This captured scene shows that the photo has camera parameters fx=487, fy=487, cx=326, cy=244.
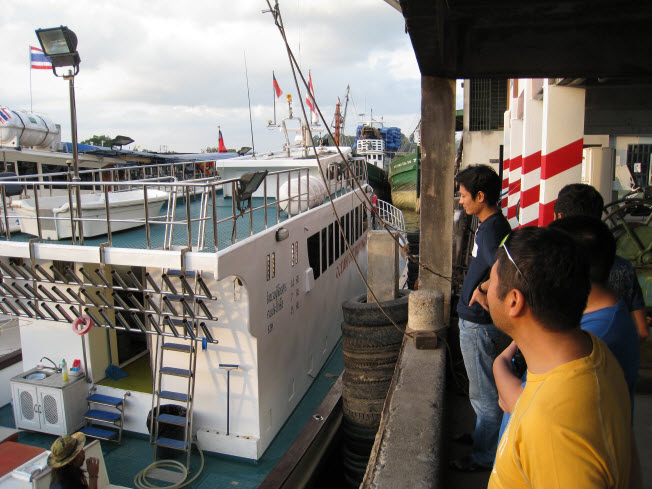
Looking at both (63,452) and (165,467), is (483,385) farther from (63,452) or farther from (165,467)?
(165,467)

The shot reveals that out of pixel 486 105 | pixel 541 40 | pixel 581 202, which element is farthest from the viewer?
pixel 486 105

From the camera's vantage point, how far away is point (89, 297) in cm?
577

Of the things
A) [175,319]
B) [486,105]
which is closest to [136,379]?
[175,319]

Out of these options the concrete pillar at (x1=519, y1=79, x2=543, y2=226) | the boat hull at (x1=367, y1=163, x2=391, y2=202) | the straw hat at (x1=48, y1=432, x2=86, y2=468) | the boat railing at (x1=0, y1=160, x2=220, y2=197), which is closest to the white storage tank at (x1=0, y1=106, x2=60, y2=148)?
the boat railing at (x1=0, y1=160, x2=220, y2=197)

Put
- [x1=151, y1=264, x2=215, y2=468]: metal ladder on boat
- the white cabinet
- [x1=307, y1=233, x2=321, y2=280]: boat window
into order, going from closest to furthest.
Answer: [x1=151, y1=264, x2=215, y2=468]: metal ladder on boat, the white cabinet, [x1=307, y1=233, x2=321, y2=280]: boat window

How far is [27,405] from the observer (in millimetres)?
6262

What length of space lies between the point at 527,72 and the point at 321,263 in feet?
16.3

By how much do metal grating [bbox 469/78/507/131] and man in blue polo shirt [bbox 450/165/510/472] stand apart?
54.1 feet

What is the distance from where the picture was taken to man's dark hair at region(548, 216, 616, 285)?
78.5 inches

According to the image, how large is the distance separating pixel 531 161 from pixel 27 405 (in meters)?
7.15

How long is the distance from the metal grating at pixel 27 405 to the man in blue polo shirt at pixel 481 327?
550 centimetres

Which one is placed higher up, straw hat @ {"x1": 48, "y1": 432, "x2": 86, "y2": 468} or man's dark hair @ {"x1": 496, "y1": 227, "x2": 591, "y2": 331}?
man's dark hair @ {"x1": 496, "y1": 227, "x2": 591, "y2": 331}

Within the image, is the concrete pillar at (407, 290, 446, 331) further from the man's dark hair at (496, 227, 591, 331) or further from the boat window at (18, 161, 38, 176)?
the boat window at (18, 161, 38, 176)

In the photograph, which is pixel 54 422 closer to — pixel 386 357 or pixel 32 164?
pixel 386 357
